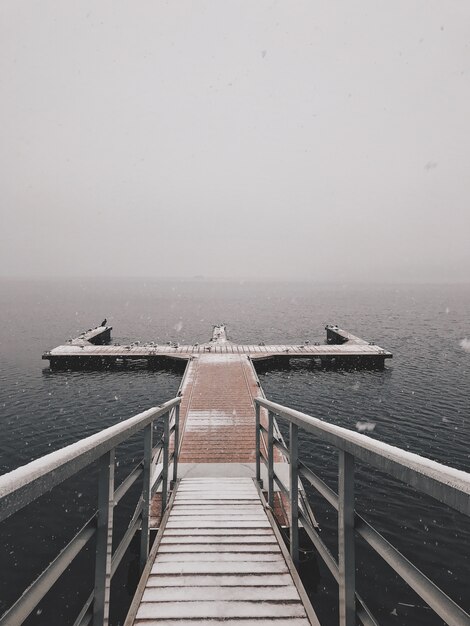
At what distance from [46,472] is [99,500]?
82 centimetres

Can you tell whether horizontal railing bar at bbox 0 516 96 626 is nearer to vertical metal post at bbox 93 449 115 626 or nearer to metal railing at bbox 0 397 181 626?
metal railing at bbox 0 397 181 626

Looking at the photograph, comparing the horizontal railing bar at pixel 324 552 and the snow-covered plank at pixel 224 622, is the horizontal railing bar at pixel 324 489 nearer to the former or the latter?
the horizontal railing bar at pixel 324 552

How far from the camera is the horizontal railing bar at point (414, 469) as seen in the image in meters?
1.40

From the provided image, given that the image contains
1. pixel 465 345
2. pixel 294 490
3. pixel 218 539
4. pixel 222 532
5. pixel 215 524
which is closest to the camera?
pixel 294 490

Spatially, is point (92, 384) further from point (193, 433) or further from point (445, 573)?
point (445, 573)

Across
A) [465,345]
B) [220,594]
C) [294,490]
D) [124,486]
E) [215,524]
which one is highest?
[124,486]

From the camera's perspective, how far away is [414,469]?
1633mm

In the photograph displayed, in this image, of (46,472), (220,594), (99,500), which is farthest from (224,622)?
(46,472)

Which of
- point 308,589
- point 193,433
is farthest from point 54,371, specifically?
point 308,589

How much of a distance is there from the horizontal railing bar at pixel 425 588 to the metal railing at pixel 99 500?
146 centimetres

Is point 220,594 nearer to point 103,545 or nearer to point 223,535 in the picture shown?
point 223,535

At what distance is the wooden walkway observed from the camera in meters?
3.08

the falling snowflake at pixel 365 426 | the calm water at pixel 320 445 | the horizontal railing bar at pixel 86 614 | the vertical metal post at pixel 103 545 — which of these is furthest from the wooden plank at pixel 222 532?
the falling snowflake at pixel 365 426

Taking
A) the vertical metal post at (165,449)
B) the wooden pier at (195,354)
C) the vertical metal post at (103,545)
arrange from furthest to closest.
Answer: the wooden pier at (195,354)
the vertical metal post at (165,449)
the vertical metal post at (103,545)
